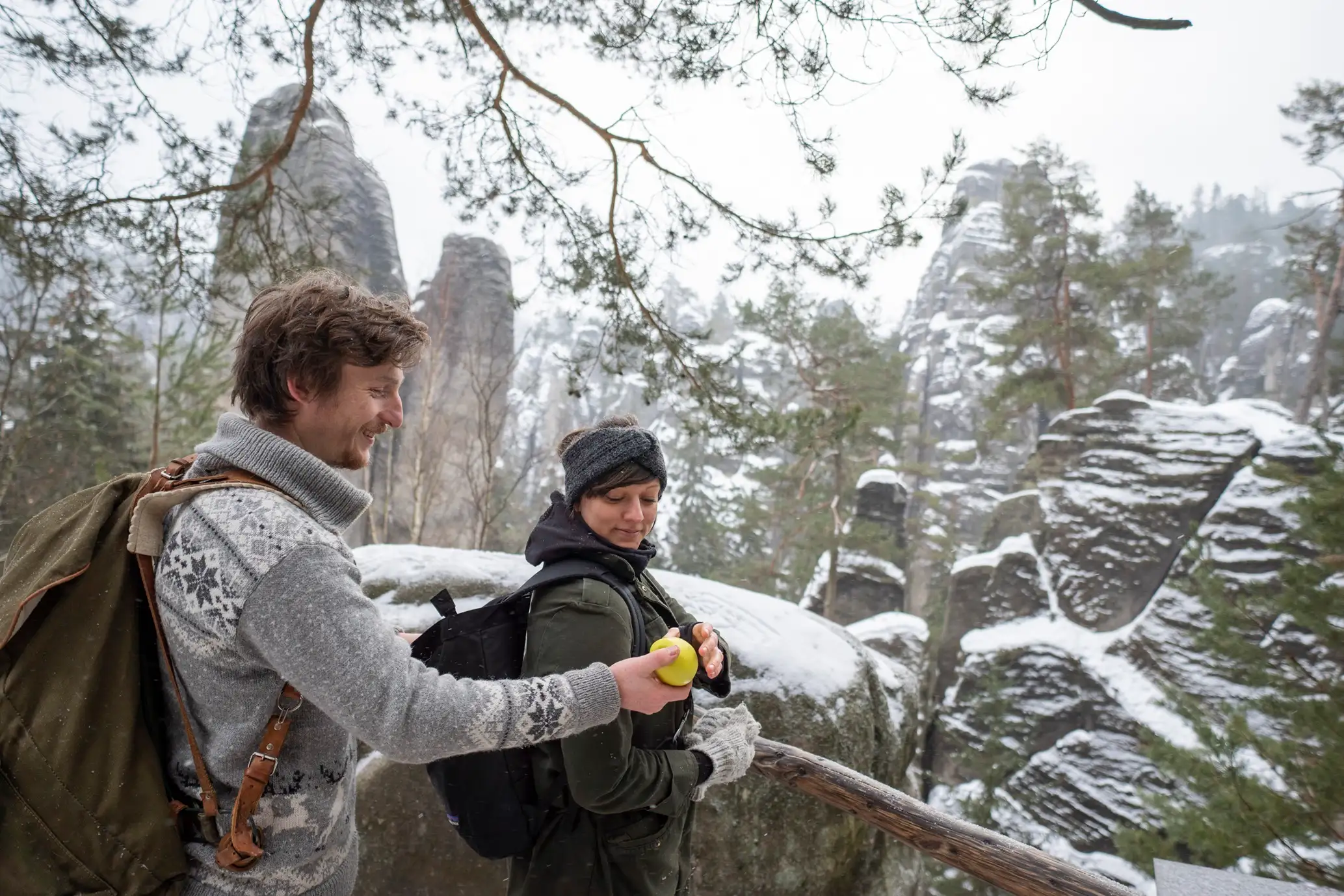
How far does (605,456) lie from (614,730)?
2.00ft

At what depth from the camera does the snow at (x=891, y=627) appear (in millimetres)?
14719

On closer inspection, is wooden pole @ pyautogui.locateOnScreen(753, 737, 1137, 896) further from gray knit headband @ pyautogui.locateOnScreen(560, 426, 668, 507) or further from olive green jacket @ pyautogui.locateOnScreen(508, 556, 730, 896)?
gray knit headband @ pyautogui.locateOnScreen(560, 426, 668, 507)

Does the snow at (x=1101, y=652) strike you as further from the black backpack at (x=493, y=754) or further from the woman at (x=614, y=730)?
the black backpack at (x=493, y=754)

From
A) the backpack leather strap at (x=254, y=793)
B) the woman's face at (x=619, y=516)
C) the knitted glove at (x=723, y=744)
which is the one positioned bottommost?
the knitted glove at (x=723, y=744)

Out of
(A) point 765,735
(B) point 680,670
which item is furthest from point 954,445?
(B) point 680,670

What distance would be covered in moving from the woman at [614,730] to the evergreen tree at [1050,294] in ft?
51.8

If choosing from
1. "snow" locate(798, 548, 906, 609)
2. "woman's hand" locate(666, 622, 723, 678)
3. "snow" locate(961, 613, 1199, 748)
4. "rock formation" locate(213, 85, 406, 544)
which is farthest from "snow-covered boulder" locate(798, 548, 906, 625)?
"woman's hand" locate(666, 622, 723, 678)

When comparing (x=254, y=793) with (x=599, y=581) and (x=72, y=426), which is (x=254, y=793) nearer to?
(x=599, y=581)

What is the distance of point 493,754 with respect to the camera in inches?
56.7

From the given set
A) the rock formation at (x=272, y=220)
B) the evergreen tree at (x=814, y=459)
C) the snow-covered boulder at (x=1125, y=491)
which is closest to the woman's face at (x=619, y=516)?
the rock formation at (x=272, y=220)

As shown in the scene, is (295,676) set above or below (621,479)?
below

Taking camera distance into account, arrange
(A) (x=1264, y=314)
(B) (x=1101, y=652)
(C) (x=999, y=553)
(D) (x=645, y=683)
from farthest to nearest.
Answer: (A) (x=1264, y=314) → (C) (x=999, y=553) → (B) (x=1101, y=652) → (D) (x=645, y=683)

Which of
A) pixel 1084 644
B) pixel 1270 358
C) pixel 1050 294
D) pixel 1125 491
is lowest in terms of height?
pixel 1084 644

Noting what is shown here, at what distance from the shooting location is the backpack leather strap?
99cm
